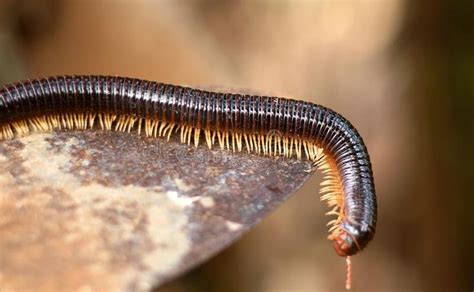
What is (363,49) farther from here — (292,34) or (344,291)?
(344,291)

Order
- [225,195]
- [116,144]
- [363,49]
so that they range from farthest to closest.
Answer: [363,49], [116,144], [225,195]

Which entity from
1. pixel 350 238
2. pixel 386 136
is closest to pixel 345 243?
pixel 350 238

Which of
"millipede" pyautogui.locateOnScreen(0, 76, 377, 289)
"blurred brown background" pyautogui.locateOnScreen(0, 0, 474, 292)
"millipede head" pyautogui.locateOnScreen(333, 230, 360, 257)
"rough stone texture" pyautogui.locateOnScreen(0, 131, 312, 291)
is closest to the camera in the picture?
"rough stone texture" pyautogui.locateOnScreen(0, 131, 312, 291)

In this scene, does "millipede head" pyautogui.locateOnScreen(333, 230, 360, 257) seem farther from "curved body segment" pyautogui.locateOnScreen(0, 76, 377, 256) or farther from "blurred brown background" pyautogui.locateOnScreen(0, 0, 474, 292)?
"blurred brown background" pyautogui.locateOnScreen(0, 0, 474, 292)

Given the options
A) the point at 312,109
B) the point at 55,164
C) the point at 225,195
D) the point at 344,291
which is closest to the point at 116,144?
the point at 55,164

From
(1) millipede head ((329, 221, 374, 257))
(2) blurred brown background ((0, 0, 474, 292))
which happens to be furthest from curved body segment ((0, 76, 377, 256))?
(2) blurred brown background ((0, 0, 474, 292))

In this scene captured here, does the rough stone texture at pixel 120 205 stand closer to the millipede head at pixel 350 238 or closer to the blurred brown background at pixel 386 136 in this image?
the millipede head at pixel 350 238
